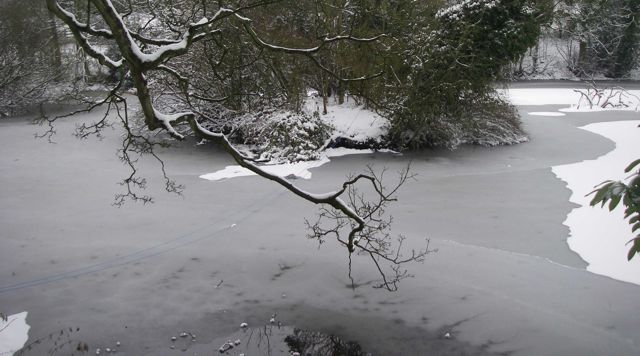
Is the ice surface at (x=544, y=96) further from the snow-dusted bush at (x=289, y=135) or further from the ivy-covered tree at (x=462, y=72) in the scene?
the snow-dusted bush at (x=289, y=135)

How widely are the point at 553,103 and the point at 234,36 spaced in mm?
13590

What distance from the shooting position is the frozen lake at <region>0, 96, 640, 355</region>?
4.73m

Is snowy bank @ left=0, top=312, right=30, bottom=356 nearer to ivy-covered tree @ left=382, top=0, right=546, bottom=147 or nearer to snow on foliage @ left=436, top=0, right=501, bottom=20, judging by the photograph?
ivy-covered tree @ left=382, top=0, right=546, bottom=147

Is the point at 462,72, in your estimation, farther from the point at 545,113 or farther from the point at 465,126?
the point at 545,113

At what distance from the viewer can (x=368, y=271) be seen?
5.95 m

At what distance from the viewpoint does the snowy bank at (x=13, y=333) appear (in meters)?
4.53

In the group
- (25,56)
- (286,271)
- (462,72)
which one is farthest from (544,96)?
(25,56)

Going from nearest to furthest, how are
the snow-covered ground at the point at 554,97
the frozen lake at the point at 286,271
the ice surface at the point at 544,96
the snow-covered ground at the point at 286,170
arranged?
the frozen lake at the point at 286,271 → the snow-covered ground at the point at 286,170 → the snow-covered ground at the point at 554,97 → the ice surface at the point at 544,96

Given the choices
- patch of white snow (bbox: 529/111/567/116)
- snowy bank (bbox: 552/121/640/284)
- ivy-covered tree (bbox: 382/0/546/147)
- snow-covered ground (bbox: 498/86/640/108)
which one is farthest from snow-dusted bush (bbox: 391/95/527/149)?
snow-covered ground (bbox: 498/86/640/108)

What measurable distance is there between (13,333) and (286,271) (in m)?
2.66

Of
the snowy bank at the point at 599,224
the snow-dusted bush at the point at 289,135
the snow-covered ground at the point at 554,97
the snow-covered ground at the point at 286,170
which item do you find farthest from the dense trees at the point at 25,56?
the snow-covered ground at the point at 554,97

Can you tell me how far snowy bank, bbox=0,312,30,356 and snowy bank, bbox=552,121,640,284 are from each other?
5.65 m

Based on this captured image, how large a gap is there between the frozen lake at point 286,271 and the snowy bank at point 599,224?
177 millimetres

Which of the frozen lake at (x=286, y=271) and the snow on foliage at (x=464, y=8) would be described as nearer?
the frozen lake at (x=286, y=271)
